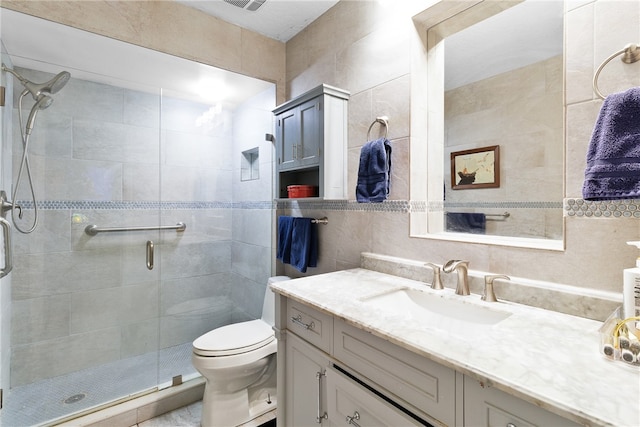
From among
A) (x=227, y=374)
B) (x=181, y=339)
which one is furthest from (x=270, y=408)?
(x=181, y=339)

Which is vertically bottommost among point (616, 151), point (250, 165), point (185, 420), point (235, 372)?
point (185, 420)

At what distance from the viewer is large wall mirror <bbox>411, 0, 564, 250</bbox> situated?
115 cm

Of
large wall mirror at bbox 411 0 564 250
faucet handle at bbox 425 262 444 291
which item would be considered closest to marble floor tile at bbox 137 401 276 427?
faucet handle at bbox 425 262 444 291

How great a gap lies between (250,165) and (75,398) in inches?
71.3

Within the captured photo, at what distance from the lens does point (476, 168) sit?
4.56 ft

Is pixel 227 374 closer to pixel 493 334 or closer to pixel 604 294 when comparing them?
pixel 493 334

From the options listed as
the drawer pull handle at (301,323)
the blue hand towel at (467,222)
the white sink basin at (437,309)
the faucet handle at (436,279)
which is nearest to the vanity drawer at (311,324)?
the drawer pull handle at (301,323)

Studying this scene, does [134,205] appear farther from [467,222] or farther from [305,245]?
[467,222]

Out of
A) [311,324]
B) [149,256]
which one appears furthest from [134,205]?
[311,324]

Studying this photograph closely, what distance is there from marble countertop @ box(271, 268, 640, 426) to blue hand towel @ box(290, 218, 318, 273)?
2.58 ft

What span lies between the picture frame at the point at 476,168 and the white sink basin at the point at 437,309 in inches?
21.1

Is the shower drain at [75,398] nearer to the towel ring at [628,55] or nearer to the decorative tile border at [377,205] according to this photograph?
the decorative tile border at [377,205]

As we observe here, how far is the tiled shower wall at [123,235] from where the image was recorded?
187cm

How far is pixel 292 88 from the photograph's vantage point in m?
2.34
